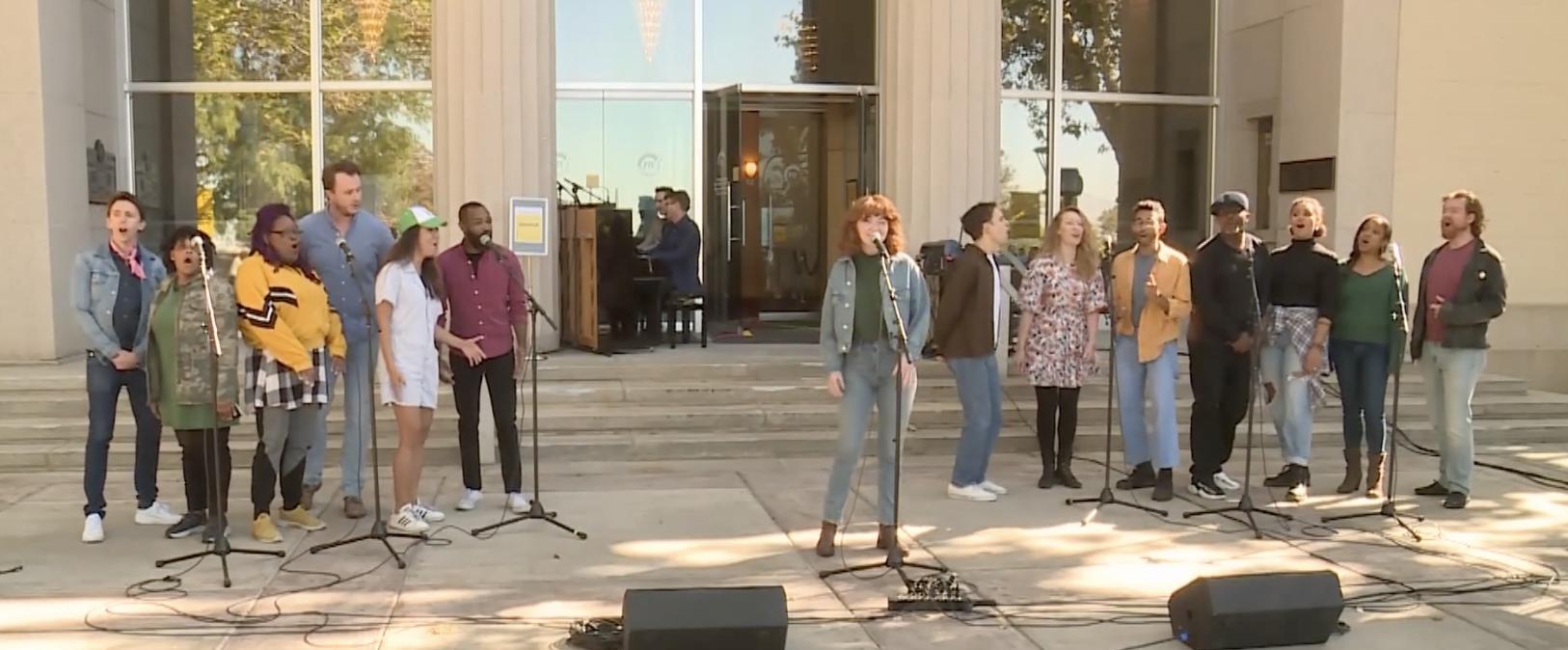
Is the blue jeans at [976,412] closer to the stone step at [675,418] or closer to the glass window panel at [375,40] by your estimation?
the stone step at [675,418]

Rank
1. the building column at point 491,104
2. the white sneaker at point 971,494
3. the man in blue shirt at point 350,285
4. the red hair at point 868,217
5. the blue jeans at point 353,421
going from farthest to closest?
the building column at point 491,104
the white sneaker at point 971,494
the blue jeans at point 353,421
the man in blue shirt at point 350,285
the red hair at point 868,217

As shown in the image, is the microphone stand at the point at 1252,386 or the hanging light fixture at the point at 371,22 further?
the hanging light fixture at the point at 371,22

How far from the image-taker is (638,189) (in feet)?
50.3

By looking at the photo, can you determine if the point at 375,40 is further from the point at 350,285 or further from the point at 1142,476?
the point at 1142,476

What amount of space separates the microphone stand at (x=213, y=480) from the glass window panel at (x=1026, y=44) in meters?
11.2

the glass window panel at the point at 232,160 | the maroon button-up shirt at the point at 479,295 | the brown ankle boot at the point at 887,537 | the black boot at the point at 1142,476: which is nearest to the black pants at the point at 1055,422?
the black boot at the point at 1142,476

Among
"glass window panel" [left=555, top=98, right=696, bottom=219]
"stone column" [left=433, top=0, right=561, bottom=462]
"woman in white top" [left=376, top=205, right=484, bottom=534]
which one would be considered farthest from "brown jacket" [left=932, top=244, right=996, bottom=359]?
"glass window panel" [left=555, top=98, right=696, bottom=219]

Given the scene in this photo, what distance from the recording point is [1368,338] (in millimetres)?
8336

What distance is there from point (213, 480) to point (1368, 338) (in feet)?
23.9

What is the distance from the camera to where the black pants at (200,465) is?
6992mm

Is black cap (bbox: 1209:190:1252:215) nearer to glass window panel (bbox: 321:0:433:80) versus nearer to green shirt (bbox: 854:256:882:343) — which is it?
green shirt (bbox: 854:256:882:343)

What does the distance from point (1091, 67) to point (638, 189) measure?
601 centimetres

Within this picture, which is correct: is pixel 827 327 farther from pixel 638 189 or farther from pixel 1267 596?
pixel 638 189

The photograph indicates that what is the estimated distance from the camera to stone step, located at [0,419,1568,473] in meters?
9.27
